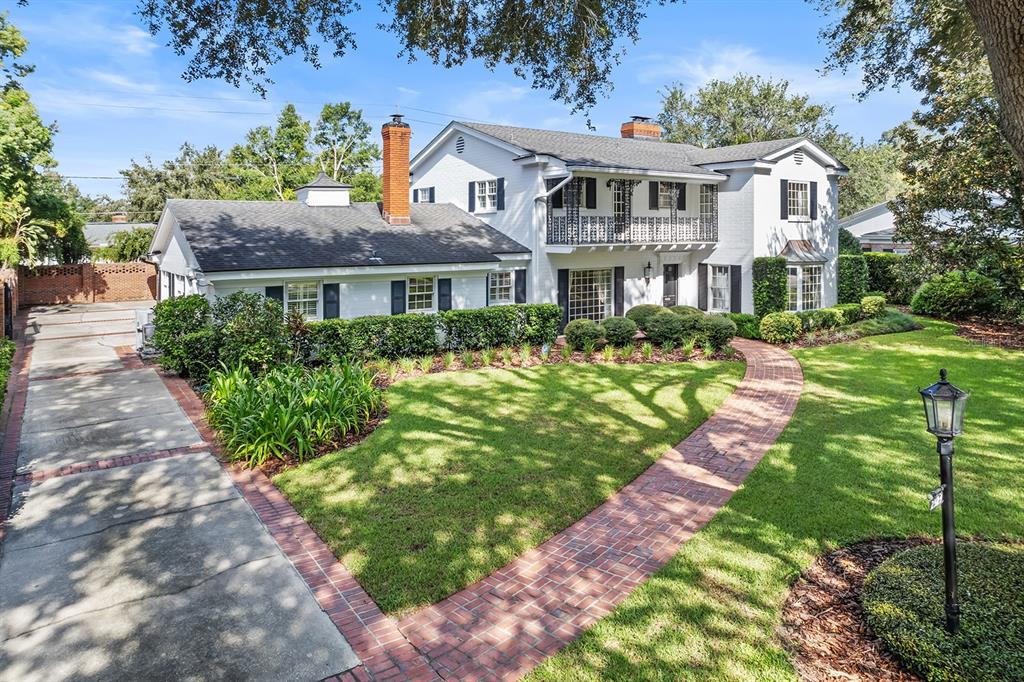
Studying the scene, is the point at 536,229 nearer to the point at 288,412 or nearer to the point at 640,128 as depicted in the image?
the point at 640,128

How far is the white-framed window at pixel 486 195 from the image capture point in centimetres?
2327

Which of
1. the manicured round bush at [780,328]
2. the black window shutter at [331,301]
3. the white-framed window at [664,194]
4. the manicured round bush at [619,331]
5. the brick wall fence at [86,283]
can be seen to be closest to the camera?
the black window shutter at [331,301]

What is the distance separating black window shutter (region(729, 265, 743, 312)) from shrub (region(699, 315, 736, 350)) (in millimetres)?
5774

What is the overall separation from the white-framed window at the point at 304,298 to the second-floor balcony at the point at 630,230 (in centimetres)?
763

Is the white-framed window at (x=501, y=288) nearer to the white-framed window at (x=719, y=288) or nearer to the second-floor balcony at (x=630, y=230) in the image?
the second-floor balcony at (x=630, y=230)

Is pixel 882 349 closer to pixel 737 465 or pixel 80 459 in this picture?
pixel 737 465

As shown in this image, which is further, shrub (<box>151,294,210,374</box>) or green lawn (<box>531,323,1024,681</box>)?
shrub (<box>151,294,210,374</box>)

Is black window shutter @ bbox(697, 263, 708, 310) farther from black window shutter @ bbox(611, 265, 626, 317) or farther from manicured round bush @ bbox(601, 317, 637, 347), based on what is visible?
manicured round bush @ bbox(601, 317, 637, 347)

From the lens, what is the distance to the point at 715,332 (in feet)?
59.6

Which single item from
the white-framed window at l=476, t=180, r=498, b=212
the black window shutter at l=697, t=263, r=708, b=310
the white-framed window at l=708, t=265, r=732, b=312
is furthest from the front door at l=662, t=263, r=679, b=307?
the white-framed window at l=476, t=180, r=498, b=212

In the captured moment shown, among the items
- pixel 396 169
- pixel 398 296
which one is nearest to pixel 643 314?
pixel 398 296

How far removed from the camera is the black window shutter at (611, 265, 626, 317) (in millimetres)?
23688

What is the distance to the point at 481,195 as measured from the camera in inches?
937

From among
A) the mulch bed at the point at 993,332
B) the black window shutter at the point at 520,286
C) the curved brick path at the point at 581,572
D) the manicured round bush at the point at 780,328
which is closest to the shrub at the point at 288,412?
the curved brick path at the point at 581,572
